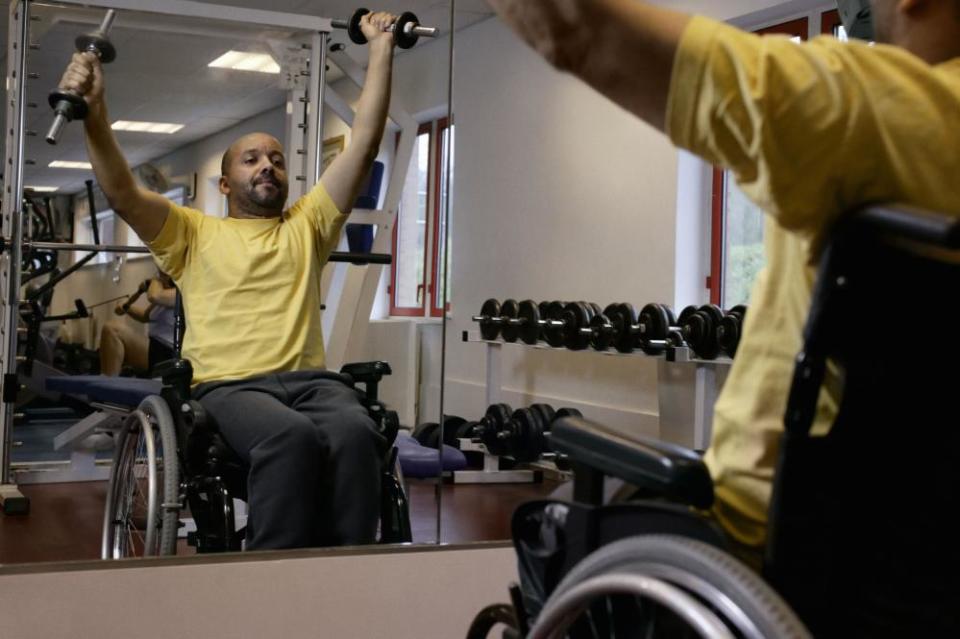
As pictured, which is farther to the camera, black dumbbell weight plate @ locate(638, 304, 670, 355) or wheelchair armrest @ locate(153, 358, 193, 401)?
black dumbbell weight plate @ locate(638, 304, 670, 355)

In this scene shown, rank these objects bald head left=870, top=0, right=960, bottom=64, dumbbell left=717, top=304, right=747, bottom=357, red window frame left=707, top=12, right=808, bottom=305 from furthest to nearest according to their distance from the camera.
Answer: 1. red window frame left=707, top=12, right=808, bottom=305
2. dumbbell left=717, top=304, right=747, bottom=357
3. bald head left=870, top=0, right=960, bottom=64

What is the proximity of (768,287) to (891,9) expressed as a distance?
0.81 ft

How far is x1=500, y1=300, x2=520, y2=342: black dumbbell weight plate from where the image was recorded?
4812 mm

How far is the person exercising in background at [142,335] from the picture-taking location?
86.2 inches

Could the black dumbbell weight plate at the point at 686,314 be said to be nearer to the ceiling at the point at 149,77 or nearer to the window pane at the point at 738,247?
the window pane at the point at 738,247

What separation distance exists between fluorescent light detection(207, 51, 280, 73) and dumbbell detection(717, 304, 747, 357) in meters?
2.00

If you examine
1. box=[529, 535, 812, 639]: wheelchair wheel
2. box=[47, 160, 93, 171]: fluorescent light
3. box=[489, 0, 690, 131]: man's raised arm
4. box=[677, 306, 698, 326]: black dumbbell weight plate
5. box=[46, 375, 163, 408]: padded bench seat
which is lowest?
box=[529, 535, 812, 639]: wheelchair wheel

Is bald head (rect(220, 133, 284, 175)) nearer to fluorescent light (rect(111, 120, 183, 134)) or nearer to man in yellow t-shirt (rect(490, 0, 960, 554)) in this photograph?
fluorescent light (rect(111, 120, 183, 134))

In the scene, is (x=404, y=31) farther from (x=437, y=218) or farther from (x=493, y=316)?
(x=493, y=316)

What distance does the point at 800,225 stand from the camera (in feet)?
2.47

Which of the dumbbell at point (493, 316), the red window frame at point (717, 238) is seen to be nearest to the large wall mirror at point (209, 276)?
the red window frame at point (717, 238)

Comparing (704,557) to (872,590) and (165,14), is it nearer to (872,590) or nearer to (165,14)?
(872,590)

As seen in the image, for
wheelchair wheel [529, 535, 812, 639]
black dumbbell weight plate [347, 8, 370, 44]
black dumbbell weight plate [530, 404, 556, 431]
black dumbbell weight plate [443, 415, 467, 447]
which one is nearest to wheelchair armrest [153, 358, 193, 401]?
black dumbbell weight plate [347, 8, 370, 44]

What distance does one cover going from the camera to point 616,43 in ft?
2.46
